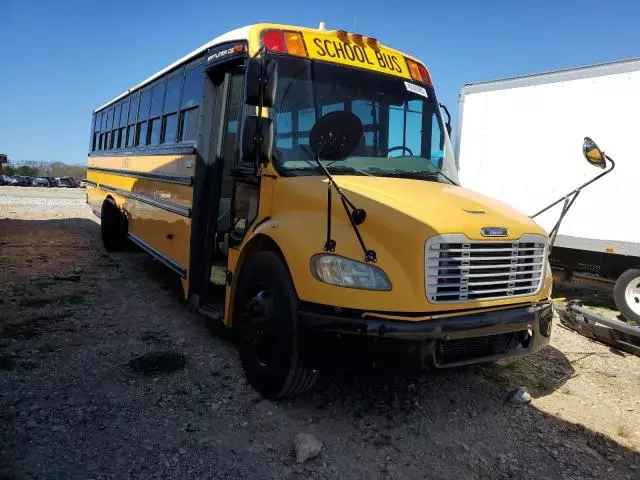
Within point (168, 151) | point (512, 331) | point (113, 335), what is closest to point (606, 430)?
point (512, 331)

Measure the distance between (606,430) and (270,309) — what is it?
2436 millimetres

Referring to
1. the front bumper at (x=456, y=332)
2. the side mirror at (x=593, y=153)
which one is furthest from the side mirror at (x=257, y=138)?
the side mirror at (x=593, y=153)

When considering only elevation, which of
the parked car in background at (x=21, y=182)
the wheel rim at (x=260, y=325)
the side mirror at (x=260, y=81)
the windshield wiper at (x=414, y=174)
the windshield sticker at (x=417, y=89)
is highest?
the parked car in background at (x=21, y=182)

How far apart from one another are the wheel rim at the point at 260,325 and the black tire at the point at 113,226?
16.8 feet

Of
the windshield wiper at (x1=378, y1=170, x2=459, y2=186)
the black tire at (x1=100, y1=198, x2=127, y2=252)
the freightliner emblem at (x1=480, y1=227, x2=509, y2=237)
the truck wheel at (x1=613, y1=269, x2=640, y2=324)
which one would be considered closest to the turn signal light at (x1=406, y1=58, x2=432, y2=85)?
the windshield wiper at (x1=378, y1=170, x2=459, y2=186)

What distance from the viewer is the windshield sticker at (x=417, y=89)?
14.2 ft

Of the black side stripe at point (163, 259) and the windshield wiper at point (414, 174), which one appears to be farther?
the black side stripe at point (163, 259)

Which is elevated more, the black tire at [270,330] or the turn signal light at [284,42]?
the turn signal light at [284,42]

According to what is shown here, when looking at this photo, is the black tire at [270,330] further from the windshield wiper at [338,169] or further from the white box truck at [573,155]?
the white box truck at [573,155]

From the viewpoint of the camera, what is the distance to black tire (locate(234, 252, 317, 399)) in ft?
10.4

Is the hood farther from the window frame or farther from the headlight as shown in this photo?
the window frame

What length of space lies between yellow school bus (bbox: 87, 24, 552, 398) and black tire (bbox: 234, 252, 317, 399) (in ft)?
0.04

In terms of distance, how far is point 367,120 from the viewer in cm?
391

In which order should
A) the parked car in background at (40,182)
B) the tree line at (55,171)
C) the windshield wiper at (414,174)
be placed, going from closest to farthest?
the windshield wiper at (414,174)
the parked car in background at (40,182)
the tree line at (55,171)
